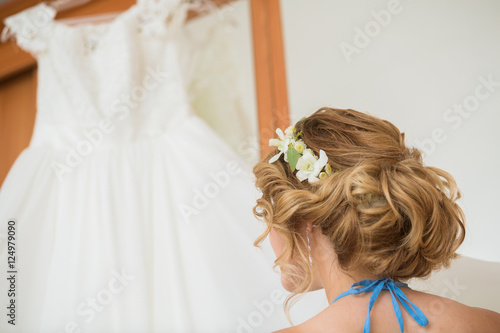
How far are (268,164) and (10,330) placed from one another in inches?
29.5

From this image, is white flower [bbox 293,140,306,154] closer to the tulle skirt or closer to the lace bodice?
the tulle skirt

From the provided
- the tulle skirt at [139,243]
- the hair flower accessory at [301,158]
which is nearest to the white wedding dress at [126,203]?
the tulle skirt at [139,243]

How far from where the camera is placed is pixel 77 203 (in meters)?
1.39

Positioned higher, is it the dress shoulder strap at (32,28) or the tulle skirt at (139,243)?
the dress shoulder strap at (32,28)

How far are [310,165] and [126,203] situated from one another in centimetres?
73

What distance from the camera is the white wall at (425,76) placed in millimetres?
1264

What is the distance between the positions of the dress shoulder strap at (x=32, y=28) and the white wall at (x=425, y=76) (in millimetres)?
857

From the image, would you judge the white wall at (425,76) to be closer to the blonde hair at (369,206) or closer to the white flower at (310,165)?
the blonde hair at (369,206)

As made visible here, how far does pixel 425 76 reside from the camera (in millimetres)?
1423

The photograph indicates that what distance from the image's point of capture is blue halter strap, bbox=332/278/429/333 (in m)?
0.78

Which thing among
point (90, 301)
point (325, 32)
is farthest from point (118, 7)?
point (90, 301)

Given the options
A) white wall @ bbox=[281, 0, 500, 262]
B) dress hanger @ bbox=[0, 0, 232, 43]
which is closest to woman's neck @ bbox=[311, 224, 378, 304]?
white wall @ bbox=[281, 0, 500, 262]

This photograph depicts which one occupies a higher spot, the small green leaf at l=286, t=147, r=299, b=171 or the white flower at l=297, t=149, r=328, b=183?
the small green leaf at l=286, t=147, r=299, b=171

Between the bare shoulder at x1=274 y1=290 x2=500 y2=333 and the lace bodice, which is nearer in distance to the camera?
the bare shoulder at x1=274 y1=290 x2=500 y2=333
